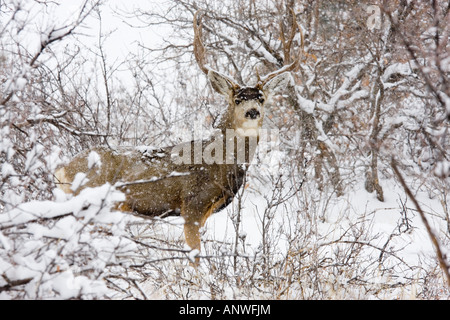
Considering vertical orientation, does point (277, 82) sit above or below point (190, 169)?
above

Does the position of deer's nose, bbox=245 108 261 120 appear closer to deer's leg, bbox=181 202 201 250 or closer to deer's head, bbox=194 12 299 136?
deer's head, bbox=194 12 299 136

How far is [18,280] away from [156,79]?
7.76 metres

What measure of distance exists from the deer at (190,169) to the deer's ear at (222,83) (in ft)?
0.05

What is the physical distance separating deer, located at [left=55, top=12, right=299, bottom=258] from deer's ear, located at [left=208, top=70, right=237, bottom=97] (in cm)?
2

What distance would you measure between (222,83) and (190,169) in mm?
1414

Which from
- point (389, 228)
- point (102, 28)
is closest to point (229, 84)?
point (102, 28)

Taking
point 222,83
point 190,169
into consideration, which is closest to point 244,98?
point 222,83

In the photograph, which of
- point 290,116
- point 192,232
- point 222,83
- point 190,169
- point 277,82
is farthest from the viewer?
point 290,116

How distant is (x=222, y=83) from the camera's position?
17.2 feet

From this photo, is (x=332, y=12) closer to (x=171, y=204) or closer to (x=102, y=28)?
(x=102, y=28)

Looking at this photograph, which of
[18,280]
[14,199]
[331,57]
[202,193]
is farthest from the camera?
[331,57]

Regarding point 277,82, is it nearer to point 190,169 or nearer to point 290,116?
point 190,169
